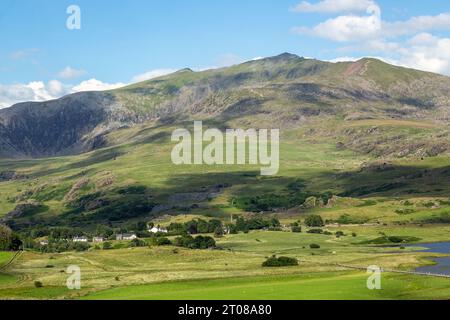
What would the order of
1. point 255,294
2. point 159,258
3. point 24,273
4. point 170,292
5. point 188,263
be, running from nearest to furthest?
point 255,294 → point 170,292 → point 24,273 → point 188,263 → point 159,258

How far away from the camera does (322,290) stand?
112 meters

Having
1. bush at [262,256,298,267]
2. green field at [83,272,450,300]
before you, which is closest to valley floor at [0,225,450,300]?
green field at [83,272,450,300]

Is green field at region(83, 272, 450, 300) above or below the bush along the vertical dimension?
above

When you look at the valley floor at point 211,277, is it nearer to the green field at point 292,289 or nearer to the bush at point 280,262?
the green field at point 292,289

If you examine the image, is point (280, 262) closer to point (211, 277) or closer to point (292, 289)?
point (211, 277)

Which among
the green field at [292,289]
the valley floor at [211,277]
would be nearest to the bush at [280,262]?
the valley floor at [211,277]

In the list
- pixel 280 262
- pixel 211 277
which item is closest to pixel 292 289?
pixel 211 277

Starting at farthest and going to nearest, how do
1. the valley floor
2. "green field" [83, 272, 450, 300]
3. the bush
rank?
the bush
the valley floor
"green field" [83, 272, 450, 300]

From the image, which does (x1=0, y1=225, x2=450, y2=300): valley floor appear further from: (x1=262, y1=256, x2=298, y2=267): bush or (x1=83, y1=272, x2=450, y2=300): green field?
(x1=262, y1=256, x2=298, y2=267): bush

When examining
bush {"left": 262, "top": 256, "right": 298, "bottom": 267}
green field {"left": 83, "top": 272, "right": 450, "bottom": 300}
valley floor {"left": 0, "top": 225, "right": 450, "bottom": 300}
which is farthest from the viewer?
bush {"left": 262, "top": 256, "right": 298, "bottom": 267}

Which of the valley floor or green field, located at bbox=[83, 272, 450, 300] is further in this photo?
the valley floor
